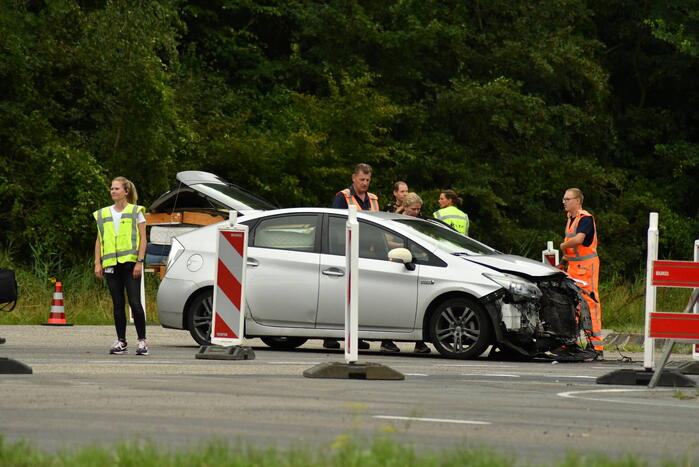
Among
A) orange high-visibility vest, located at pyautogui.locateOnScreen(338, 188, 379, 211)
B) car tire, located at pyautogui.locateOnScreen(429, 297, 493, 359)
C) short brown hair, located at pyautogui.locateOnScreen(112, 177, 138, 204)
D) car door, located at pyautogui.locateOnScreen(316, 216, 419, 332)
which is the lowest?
car tire, located at pyautogui.locateOnScreen(429, 297, 493, 359)

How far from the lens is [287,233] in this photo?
16.4m

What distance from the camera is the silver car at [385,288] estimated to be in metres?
15.4

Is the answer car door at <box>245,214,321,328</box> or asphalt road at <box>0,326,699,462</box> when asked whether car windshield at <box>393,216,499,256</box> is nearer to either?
car door at <box>245,214,321,328</box>

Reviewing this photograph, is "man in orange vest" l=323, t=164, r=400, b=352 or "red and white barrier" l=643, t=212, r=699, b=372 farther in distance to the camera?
"man in orange vest" l=323, t=164, r=400, b=352

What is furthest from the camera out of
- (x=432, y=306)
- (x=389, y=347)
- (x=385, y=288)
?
(x=389, y=347)

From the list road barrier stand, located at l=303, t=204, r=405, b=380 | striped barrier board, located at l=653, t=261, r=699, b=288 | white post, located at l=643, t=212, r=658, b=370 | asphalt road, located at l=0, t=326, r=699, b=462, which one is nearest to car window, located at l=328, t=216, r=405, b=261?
asphalt road, located at l=0, t=326, r=699, b=462

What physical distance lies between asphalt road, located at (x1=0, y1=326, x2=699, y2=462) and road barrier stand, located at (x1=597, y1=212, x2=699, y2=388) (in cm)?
31

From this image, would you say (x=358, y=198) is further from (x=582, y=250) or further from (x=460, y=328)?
(x=460, y=328)

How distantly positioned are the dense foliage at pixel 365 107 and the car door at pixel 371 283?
16124 millimetres

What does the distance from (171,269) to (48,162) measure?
16634mm

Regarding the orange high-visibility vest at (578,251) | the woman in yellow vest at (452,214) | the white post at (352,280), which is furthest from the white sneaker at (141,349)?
the woman in yellow vest at (452,214)

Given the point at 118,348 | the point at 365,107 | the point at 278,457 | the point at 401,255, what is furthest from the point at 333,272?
the point at 365,107

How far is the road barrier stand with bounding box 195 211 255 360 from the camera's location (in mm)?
14570

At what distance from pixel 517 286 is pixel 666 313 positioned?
3531mm
